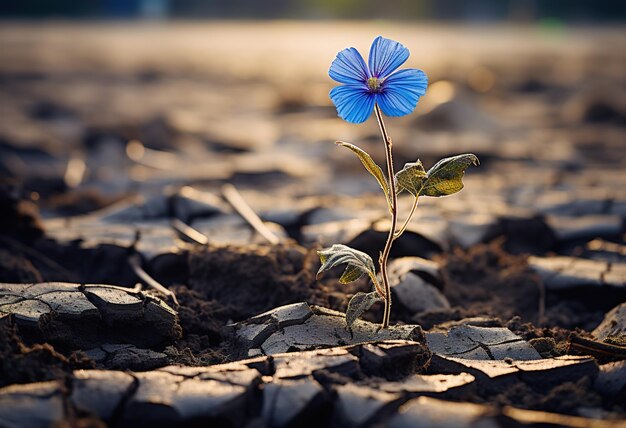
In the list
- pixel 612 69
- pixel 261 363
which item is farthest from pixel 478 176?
pixel 612 69

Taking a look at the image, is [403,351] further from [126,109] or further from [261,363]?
[126,109]

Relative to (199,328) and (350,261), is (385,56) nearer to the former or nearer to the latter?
(350,261)

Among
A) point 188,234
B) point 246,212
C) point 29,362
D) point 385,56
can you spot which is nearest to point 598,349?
point 385,56

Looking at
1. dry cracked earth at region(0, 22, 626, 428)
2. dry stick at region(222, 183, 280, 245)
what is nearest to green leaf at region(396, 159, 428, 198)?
dry cracked earth at region(0, 22, 626, 428)

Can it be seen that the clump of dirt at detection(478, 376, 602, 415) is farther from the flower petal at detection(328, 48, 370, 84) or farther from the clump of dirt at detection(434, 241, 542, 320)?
the flower petal at detection(328, 48, 370, 84)

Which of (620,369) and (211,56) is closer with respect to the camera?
(620,369)

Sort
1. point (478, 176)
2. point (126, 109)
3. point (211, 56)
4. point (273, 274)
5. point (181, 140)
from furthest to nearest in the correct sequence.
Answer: point (211, 56) → point (126, 109) → point (181, 140) → point (478, 176) → point (273, 274)

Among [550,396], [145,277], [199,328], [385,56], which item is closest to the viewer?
[550,396]
